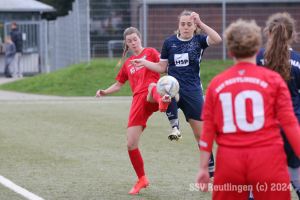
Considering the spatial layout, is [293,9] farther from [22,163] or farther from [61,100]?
[22,163]

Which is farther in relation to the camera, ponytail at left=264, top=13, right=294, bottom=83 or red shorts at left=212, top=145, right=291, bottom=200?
ponytail at left=264, top=13, right=294, bottom=83

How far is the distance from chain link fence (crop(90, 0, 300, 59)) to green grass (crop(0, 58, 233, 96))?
507mm

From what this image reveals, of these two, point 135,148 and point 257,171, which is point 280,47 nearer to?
point 257,171

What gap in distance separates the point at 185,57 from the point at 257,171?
7.94ft

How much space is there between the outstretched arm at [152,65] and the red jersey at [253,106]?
6.37 ft

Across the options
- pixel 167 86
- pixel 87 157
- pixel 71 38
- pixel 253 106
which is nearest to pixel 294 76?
pixel 253 106

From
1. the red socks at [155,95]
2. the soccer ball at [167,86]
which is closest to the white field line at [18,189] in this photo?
the red socks at [155,95]

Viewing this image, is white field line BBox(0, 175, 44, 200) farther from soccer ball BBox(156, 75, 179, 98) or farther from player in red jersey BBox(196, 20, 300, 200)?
player in red jersey BBox(196, 20, 300, 200)

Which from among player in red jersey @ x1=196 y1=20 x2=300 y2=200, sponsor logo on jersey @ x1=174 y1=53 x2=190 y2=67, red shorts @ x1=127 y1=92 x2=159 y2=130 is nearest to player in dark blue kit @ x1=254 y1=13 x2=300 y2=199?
player in red jersey @ x1=196 y1=20 x2=300 y2=200

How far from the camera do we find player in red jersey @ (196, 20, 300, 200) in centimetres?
254

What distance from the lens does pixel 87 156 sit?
6449mm

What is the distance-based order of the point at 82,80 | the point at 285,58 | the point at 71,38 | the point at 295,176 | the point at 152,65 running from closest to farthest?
the point at 285,58 < the point at 295,176 < the point at 152,65 < the point at 82,80 < the point at 71,38

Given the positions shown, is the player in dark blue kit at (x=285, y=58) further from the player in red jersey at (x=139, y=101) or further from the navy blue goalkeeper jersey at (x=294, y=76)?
the player in red jersey at (x=139, y=101)

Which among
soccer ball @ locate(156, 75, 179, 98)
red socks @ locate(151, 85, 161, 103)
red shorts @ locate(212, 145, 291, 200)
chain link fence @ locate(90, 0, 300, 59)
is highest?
chain link fence @ locate(90, 0, 300, 59)
